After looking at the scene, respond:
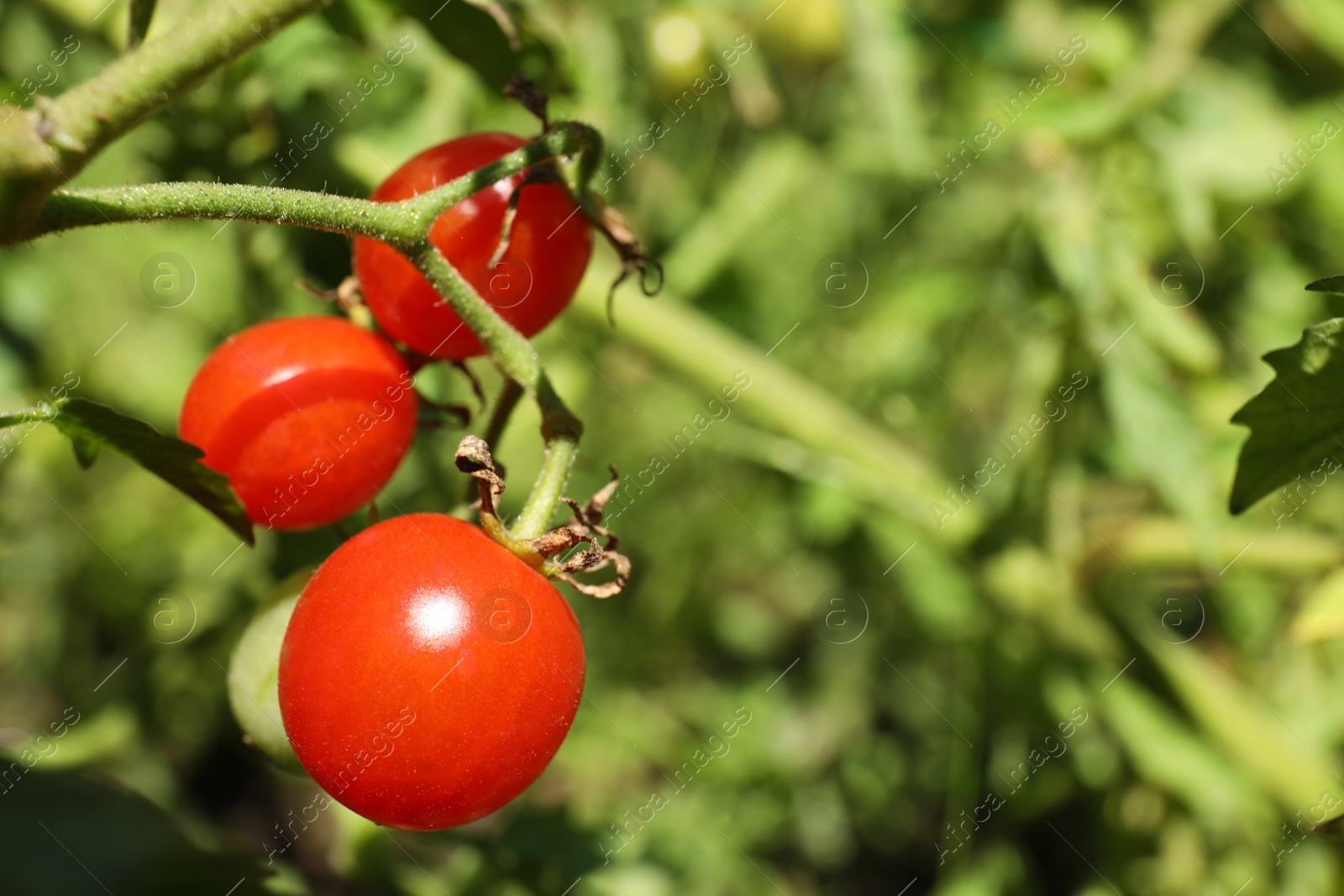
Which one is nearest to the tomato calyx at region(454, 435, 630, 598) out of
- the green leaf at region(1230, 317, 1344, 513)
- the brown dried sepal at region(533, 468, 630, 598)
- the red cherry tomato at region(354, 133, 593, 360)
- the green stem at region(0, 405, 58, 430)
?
the brown dried sepal at region(533, 468, 630, 598)

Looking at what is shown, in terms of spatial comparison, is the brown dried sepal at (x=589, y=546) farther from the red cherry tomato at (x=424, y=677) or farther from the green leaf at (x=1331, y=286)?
the green leaf at (x=1331, y=286)

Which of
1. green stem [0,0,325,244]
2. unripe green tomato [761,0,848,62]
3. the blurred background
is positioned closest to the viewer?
green stem [0,0,325,244]

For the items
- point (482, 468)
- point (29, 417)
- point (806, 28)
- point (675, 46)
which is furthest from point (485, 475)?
point (806, 28)

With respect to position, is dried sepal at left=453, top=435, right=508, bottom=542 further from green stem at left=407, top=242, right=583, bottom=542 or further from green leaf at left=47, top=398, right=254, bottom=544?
green leaf at left=47, top=398, right=254, bottom=544

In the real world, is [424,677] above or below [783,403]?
above

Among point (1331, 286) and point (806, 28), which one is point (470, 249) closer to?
point (1331, 286)
